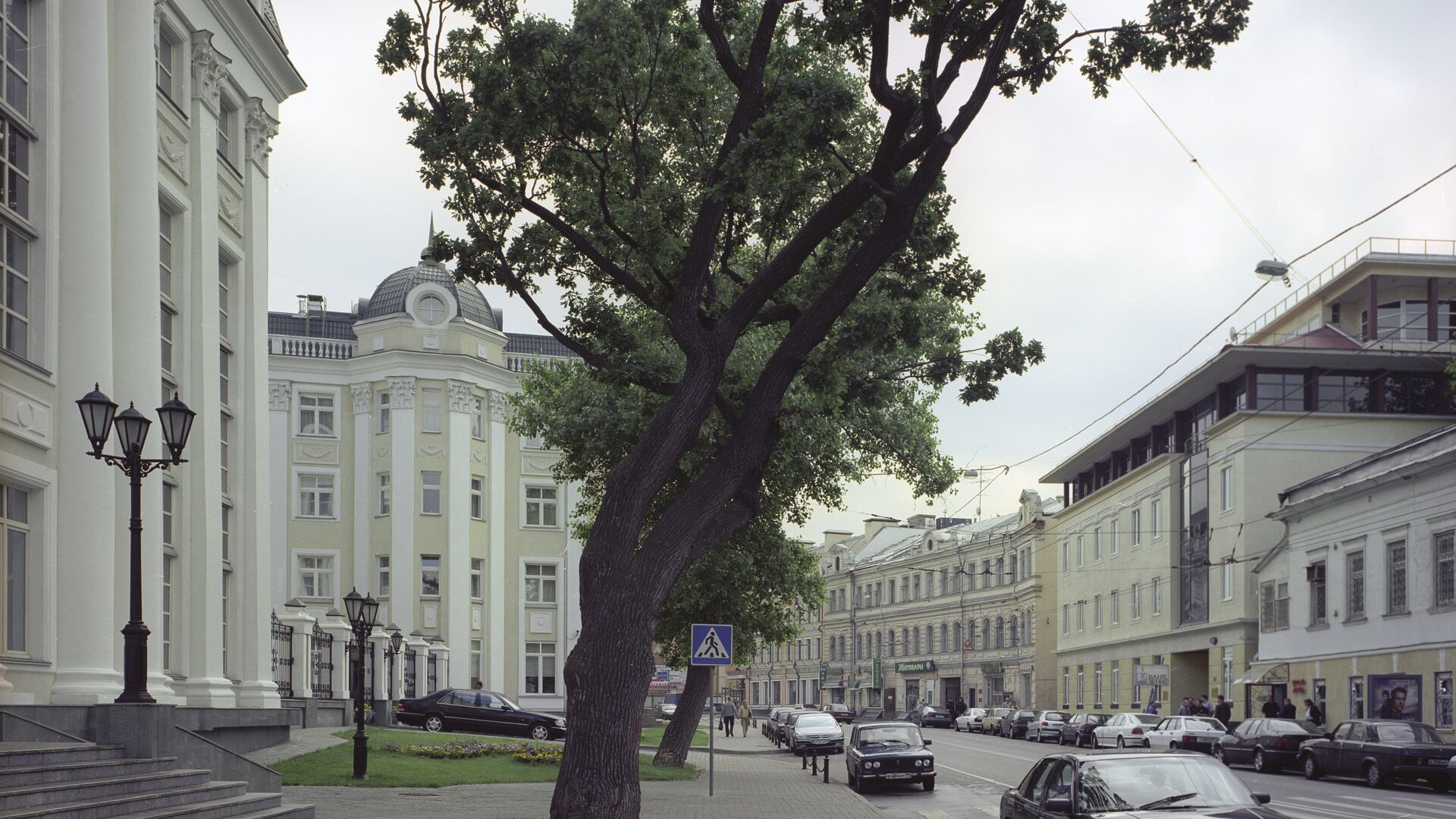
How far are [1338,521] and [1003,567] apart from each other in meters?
43.1

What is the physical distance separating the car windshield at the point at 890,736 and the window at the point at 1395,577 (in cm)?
1775

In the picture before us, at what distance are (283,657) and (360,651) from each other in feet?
27.9

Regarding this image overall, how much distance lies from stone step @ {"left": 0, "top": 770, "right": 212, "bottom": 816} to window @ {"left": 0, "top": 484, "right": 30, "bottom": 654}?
2.67 m

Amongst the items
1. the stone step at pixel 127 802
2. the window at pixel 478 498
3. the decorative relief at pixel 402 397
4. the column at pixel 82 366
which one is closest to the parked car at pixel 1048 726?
the window at pixel 478 498

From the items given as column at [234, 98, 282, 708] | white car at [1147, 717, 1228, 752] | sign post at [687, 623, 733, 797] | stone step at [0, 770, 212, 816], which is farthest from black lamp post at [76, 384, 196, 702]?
white car at [1147, 717, 1228, 752]

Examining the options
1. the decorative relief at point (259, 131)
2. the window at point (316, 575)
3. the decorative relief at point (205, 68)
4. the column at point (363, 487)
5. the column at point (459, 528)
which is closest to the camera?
the decorative relief at point (205, 68)

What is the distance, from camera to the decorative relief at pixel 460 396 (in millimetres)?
53500

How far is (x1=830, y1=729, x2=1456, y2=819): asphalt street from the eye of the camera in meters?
21.6

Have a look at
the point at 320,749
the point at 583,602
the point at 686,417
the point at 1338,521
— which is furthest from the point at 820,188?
the point at 1338,521

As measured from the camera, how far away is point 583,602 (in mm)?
13367

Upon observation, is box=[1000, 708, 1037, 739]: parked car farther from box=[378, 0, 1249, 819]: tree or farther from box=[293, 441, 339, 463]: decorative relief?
box=[378, 0, 1249, 819]: tree

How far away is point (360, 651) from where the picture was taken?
2383 centimetres

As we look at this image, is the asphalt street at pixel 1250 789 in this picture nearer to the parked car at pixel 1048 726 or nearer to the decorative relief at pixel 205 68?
the parked car at pixel 1048 726

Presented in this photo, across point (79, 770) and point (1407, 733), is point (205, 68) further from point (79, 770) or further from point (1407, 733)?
point (1407, 733)
